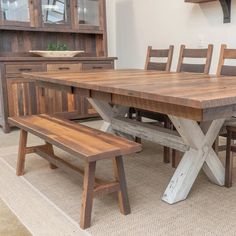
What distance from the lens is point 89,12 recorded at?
14.4 feet

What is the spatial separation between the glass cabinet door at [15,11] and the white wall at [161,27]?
4.69 ft

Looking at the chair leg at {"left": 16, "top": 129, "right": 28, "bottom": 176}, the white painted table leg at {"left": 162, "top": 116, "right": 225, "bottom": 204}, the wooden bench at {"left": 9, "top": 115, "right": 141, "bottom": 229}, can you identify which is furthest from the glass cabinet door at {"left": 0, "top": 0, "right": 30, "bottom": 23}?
the white painted table leg at {"left": 162, "top": 116, "right": 225, "bottom": 204}

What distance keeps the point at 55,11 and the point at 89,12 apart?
0.48 m

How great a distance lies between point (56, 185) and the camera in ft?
7.38

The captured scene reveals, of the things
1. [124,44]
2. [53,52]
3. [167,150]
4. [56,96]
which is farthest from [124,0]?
[167,150]

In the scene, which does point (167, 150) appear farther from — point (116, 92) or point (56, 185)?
point (116, 92)

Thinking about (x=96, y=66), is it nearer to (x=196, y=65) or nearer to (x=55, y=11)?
(x=55, y=11)

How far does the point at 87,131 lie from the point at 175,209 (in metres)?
0.69

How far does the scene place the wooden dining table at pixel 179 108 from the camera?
1360mm

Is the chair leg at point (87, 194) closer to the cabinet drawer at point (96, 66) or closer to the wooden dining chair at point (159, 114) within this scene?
the wooden dining chair at point (159, 114)

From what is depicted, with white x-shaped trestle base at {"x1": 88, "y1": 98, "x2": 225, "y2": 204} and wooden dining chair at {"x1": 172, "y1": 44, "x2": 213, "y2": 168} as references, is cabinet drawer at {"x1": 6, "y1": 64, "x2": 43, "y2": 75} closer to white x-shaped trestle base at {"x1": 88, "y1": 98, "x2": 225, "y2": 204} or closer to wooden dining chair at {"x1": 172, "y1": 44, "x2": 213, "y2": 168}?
wooden dining chair at {"x1": 172, "y1": 44, "x2": 213, "y2": 168}

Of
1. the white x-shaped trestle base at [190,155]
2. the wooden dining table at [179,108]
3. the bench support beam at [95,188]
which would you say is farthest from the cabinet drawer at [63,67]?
the white x-shaped trestle base at [190,155]

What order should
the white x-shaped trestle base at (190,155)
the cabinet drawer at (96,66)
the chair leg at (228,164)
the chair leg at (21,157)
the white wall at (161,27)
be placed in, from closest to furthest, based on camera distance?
1. the white x-shaped trestle base at (190,155)
2. the chair leg at (228,164)
3. the chair leg at (21,157)
4. the white wall at (161,27)
5. the cabinet drawer at (96,66)

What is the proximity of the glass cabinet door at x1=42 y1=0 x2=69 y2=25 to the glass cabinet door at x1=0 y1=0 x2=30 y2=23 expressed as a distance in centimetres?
22
